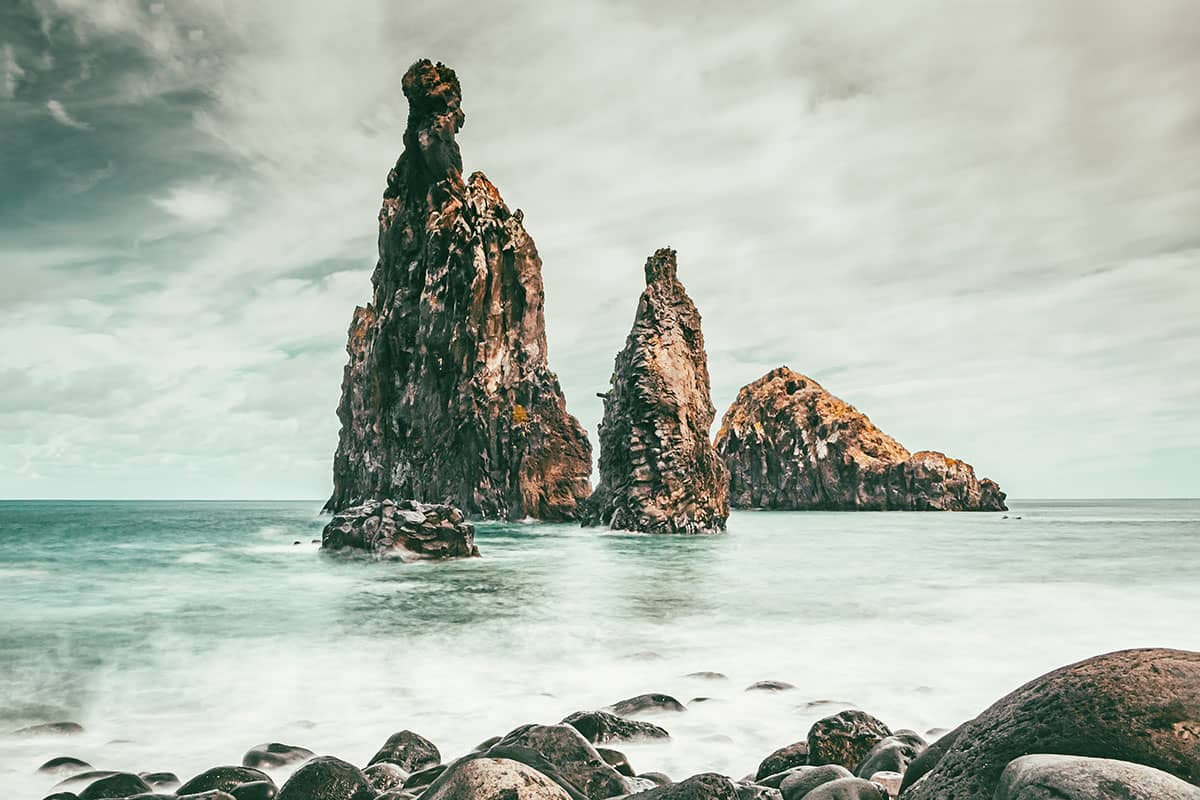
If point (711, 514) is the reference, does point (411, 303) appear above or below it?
above

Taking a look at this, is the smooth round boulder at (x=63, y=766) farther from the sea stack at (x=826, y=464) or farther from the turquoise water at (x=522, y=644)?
the sea stack at (x=826, y=464)

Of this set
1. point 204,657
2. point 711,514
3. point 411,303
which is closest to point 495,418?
point 411,303

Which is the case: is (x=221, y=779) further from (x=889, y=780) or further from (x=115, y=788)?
(x=889, y=780)

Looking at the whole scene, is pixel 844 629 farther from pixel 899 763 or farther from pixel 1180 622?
pixel 899 763

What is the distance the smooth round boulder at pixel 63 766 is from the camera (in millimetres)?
5535

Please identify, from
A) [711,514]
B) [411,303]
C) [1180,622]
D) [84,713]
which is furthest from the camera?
[411,303]

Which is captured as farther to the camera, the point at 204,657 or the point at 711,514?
the point at 711,514

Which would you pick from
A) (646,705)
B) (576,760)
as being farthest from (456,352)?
(576,760)

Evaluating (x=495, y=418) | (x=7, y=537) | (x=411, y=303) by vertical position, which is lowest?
(x=7, y=537)

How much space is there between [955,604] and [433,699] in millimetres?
10723

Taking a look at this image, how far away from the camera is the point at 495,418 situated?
57.6m

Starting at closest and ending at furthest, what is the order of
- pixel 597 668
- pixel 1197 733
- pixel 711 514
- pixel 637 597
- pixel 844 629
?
pixel 1197 733 < pixel 597 668 < pixel 844 629 < pixel 637 597 < pixel 711 514

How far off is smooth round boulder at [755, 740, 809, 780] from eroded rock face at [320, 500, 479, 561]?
62.3 ft

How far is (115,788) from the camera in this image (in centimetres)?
461
